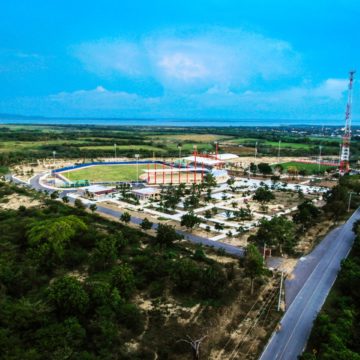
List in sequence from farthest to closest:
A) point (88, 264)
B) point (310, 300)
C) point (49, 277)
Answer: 1. point (88, 264)
2. point (49, 277)
3. point (310, 300)

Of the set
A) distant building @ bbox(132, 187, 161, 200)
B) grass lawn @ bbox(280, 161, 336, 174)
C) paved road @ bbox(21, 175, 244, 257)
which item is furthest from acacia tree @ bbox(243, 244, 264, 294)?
grass lawn @ bbox(280, 161, 336, 174)

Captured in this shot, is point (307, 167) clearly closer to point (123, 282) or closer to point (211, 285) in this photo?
point (211, 285)

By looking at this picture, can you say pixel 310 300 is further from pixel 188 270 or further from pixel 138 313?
pixel 138 313

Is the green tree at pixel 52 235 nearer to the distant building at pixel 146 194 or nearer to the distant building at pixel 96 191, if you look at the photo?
the distant building at pixel 146 194

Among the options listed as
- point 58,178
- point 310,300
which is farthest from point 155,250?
point 58,178

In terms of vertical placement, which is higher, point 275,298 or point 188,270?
point 188,270
